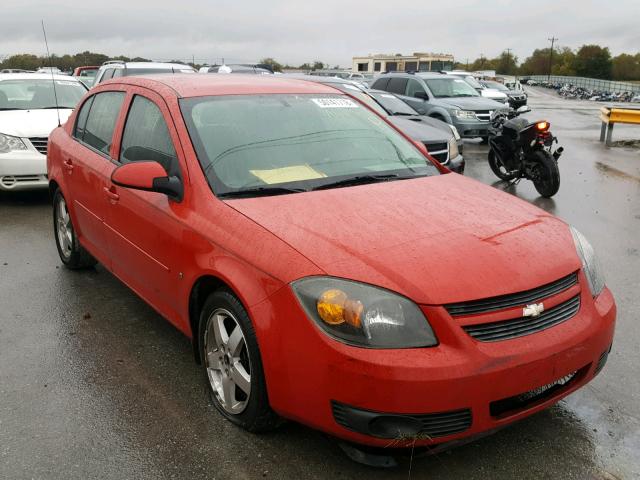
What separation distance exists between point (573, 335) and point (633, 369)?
1336 millimetres

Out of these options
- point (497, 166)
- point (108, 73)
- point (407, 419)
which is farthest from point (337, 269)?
point (108, 73)

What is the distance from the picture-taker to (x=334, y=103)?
408cm

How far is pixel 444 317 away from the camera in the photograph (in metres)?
2.35

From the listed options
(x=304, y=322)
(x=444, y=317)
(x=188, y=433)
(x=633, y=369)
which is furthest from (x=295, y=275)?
(x=633, y=369)

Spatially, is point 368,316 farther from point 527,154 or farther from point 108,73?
point 108,73

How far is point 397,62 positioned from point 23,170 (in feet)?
207

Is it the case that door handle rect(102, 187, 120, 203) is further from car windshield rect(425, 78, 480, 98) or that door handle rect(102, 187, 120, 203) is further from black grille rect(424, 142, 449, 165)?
car windshield rect(425, 78, 480, 98)

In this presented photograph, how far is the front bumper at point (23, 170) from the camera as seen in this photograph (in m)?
7.63

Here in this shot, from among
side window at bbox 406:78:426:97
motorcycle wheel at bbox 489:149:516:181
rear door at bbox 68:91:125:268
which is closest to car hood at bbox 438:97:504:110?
side window at bbox 406:78:426:97

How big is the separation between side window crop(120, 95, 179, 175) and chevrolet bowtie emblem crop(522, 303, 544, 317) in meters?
1.91

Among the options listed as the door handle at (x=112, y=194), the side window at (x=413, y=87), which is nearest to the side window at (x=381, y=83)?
the side window at (x=413, y=87)

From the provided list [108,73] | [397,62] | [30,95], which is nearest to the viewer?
[30,95]

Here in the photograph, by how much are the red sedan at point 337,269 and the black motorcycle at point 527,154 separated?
207 inches

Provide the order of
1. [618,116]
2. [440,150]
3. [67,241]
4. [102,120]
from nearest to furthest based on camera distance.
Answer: [102,120], [67,241], [440,150], [618,116]
